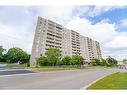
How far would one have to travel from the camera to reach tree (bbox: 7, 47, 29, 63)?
63425 millimetres

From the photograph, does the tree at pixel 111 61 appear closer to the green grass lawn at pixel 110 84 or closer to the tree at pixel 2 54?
the tree at pixel 2 54

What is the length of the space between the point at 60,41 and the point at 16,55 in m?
18.0

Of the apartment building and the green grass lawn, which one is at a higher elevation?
the apartment building

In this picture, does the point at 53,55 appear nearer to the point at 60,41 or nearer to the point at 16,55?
the point at 16,55

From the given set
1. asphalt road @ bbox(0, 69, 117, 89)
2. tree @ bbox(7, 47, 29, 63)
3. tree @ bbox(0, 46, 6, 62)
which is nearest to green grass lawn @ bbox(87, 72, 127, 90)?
asphalt road @ bbox(0, 69, 117, 89)

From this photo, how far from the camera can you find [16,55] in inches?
2574

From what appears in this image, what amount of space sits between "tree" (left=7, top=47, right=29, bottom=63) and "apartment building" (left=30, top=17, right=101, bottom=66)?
5046mm

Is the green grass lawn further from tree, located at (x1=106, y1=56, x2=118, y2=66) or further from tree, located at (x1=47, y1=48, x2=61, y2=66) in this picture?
tree, located at (x1=106, y1=56, x2=118, y2=66)

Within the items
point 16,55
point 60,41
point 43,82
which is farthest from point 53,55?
point 60,41

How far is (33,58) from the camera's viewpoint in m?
63.4
